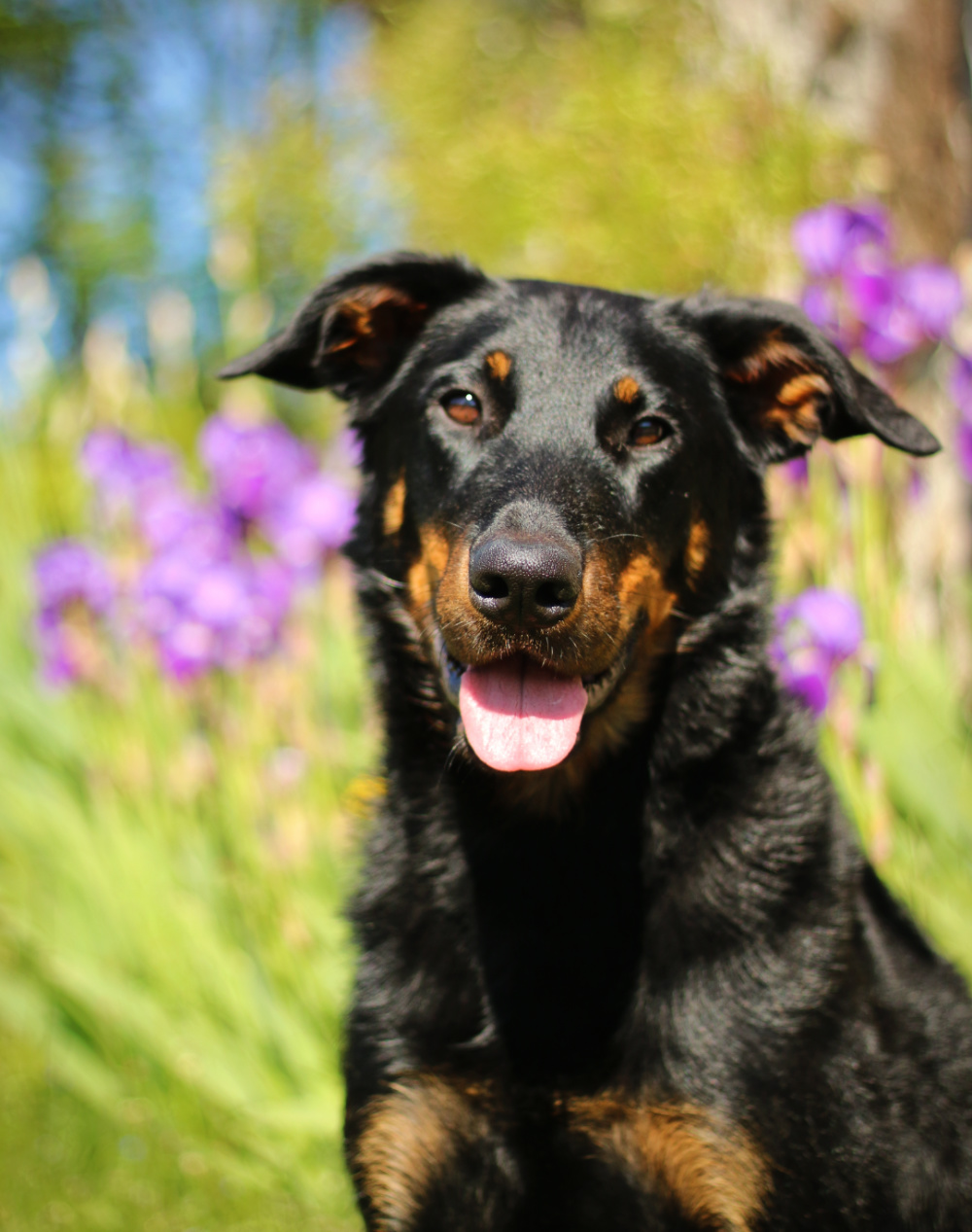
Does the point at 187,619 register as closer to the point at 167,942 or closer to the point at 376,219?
the point at 167,942

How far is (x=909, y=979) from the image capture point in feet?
7.54

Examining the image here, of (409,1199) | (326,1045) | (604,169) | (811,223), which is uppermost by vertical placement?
(604,169)

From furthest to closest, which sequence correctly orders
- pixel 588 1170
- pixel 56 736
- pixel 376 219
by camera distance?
pixel 376 219 < pixel 56 736 < pixel 588 1170

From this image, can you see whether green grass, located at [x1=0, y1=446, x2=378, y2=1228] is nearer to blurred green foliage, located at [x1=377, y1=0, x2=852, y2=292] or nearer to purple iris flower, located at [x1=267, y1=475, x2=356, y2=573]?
purple iris flower, located at [x1=267, y1=475, x2=356, y2=573]

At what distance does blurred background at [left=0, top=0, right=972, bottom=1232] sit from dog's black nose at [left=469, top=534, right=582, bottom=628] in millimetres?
929

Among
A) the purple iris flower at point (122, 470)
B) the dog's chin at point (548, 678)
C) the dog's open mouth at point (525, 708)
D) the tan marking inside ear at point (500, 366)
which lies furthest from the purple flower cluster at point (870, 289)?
the purple iris flower at point (122, 470)

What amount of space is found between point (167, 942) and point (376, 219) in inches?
294

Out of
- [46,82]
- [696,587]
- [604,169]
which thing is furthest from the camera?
[46,82]

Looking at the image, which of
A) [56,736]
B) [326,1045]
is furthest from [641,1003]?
[56,736]


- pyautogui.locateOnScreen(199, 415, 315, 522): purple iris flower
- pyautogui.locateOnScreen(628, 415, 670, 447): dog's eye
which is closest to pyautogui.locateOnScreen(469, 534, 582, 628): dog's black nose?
pyautogui.locateOnScreen(628, 415, 670, 447): dog's eye

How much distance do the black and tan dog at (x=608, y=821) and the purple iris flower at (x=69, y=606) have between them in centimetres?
177

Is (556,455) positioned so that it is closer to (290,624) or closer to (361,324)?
(361,324)

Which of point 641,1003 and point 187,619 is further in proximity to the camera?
point 187,619

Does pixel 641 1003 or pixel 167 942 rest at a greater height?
pixel 641 1003
